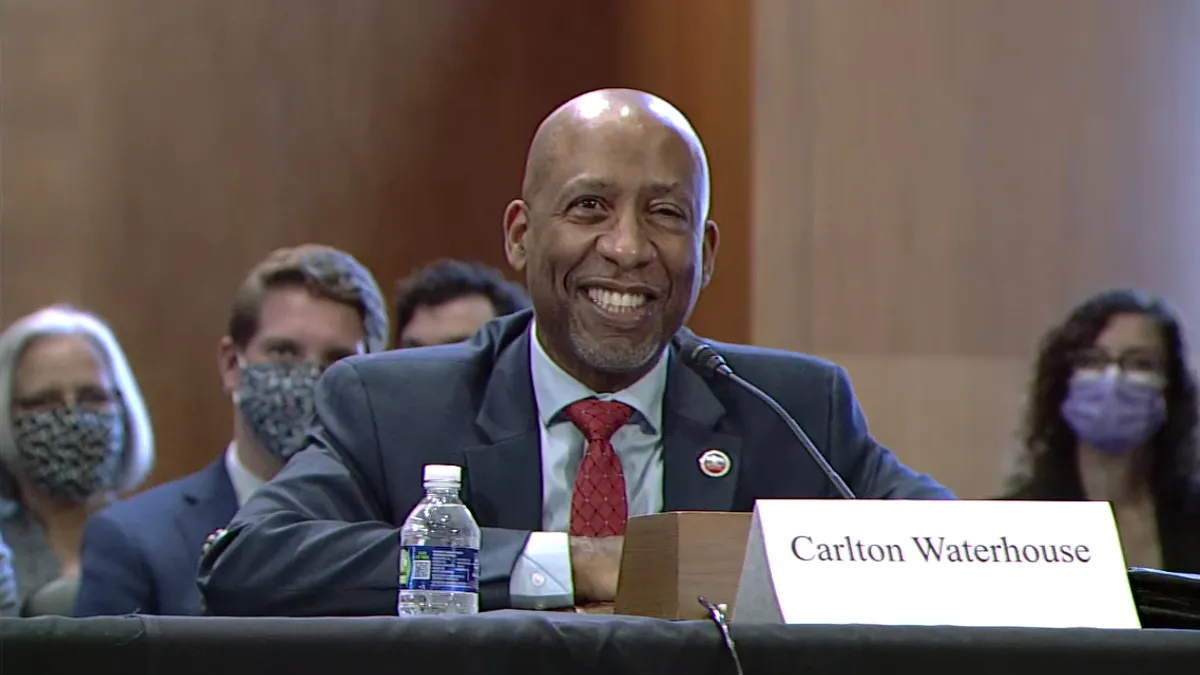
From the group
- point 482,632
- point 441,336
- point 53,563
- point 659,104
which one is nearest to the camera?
point 482,632

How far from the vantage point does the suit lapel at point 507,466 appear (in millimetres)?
2357

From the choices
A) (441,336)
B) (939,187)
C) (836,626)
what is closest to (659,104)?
(836,626)

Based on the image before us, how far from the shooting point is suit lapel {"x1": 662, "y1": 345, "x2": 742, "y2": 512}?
2410 mm

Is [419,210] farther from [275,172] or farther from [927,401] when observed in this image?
[927,401]

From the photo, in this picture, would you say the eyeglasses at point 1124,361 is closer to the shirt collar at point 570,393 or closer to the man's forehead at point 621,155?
the shirt collar at point 570,393

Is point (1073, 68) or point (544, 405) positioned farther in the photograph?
point (1073, 68)

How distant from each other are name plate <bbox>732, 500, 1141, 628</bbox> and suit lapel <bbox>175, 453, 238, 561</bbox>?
75.1 inches

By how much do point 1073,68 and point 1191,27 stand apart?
0.45 metres

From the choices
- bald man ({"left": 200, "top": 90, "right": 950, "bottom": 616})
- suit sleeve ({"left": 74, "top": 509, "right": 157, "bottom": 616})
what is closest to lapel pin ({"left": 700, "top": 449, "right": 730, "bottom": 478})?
bald man ({"left": 200, "top": 90, "right": 950, "bottom": 616})

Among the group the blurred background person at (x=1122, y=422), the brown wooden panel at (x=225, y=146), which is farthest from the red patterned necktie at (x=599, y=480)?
the brown wooden panel at (x=225, y=146)

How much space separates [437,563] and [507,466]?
1.41 ft

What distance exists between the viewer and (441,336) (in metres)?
4.00

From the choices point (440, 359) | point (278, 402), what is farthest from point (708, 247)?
point (278, 402)

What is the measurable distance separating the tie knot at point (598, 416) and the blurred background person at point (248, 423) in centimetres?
86
